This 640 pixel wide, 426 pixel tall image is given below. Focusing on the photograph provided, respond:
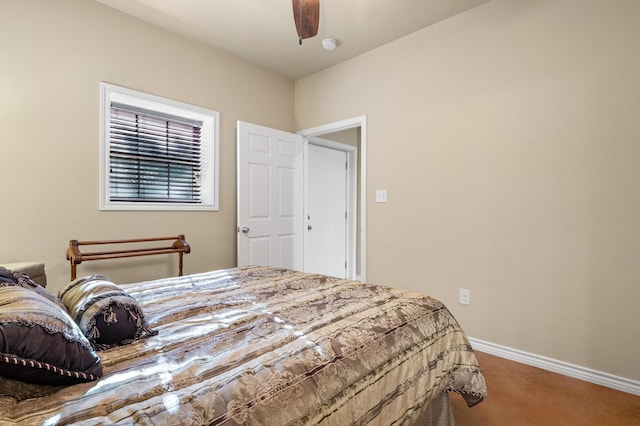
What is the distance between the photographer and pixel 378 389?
1.01 m

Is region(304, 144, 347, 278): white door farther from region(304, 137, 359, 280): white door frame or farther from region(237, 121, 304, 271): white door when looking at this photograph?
region(237, 121, 304, 271): white door

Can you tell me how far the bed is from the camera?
69cm

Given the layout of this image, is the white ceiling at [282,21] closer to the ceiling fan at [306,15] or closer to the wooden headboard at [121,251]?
the ceiling fan at [306,15]

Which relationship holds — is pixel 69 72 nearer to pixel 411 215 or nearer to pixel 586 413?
pixel 411 215

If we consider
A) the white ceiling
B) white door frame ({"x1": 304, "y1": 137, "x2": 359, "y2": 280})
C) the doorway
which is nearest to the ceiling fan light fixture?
the white ceiling

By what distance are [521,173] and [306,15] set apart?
72.9 inches

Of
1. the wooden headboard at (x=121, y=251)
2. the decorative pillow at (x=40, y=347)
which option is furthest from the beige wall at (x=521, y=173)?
the decorative pillow at (x=40, y=347)

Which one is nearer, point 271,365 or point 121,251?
point 271,365

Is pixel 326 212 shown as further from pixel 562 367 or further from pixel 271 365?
pixel 271 365

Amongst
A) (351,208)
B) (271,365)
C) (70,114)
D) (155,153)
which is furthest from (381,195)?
(70,114)

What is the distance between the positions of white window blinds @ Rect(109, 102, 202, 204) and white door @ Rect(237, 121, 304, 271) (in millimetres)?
487

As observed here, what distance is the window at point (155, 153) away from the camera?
106 inches

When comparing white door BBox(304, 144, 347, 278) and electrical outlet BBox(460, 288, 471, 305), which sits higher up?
white door BBox(304, 144, 347, 278)

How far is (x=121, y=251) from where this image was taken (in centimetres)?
263
